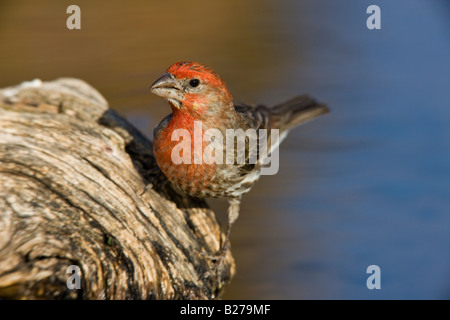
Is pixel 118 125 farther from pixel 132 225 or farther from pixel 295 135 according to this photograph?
pixel 295 135

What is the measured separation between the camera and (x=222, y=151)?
4863 mm

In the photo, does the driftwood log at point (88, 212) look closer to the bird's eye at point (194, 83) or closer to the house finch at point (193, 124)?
the house finch at point (193, 124)

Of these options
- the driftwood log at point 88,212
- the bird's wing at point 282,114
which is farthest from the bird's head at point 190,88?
the bird's wing at point 282,114

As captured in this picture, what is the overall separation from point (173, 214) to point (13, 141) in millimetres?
1436

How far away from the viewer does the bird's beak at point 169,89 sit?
4652mm

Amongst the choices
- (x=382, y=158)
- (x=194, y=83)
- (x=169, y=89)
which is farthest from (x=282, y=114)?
(x=169, y=89)

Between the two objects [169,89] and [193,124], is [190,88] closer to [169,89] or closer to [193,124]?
[169,89]

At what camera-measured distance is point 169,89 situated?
185 inches

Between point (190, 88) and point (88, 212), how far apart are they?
4.35 feet

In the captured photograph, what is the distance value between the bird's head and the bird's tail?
159 centimetres

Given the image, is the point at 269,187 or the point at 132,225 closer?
the point at 132,225

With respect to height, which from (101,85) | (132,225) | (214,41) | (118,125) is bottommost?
(132,225)

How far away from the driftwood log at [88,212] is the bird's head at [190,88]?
0.68m
